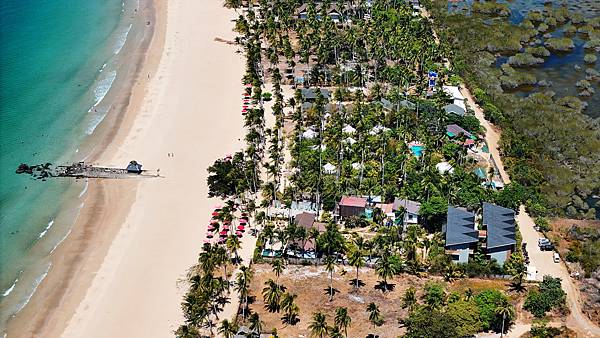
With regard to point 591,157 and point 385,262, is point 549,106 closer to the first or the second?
point 591,157

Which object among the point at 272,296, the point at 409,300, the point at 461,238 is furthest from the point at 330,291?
the point at 461,238

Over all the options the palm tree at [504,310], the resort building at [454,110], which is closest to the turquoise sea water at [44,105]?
the palm tree at [504,310]

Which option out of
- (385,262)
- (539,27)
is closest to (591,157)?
(385,262)

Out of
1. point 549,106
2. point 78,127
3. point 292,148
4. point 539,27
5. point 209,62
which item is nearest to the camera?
point 292,148

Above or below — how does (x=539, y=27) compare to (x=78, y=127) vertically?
below

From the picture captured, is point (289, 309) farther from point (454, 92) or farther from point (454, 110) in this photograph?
point (454, 92)

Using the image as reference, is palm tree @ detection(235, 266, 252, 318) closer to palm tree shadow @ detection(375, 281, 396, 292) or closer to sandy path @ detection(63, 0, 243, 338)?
sandy path @ detection(63, 0, 243, 338)
